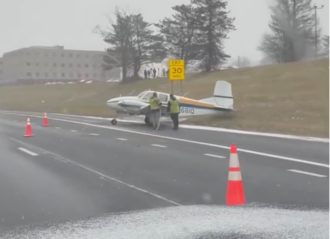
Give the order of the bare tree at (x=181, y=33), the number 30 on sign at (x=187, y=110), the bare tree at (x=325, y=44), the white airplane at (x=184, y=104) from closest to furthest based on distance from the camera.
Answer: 1. the bare tree at (x=325, y=44)
2. the white airplane at (x=184, y=104)
3. the number 30 on sign at (x=187, y=110)
4. the bare tree at (x=181, y=33)

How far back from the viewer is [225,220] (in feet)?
16.1

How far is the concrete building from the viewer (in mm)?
41781

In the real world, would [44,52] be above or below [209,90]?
above

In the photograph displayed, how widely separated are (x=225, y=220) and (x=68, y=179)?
5.70 meters

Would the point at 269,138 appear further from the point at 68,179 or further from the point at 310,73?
the point at 310,73

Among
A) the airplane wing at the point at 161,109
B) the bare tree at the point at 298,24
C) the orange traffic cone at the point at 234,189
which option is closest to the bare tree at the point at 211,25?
the airplane wing at the point at 161,109

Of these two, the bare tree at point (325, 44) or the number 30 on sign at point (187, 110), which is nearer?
the bare tree at point (325, 44)

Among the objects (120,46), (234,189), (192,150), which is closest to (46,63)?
(120,46)

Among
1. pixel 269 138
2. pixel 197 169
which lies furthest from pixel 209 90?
pixel 197 169

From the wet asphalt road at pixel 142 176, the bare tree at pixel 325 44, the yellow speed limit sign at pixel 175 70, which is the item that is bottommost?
the wet asphalt road at pixel 142 176

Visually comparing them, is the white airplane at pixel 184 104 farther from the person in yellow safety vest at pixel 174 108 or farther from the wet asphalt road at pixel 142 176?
the wet asphalt road at pixel 142 176

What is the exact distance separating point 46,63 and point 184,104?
847 inches

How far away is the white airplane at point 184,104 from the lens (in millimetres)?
25734

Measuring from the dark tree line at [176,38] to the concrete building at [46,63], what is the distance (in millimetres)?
4023
